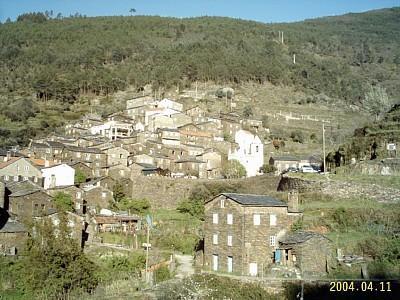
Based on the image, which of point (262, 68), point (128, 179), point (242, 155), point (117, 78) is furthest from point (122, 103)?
point (128, 179)

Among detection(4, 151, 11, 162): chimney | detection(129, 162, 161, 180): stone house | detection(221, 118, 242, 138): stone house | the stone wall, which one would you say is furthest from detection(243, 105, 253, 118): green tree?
detection(4, 151, 11, 162): chimney

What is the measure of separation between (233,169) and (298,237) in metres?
27.5

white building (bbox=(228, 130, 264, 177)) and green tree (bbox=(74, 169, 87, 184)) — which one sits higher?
white building (bbox=(228, 130, 264, 177))

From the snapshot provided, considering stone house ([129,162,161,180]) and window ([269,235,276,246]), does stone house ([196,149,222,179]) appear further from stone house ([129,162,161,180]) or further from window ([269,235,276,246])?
window ([269,235,276,246])

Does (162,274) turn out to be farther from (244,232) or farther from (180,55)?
(180,55)

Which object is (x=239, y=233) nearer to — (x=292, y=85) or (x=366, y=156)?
(x=366, y=156)

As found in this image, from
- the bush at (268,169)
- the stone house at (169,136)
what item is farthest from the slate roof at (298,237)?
the stone house at (169,136)

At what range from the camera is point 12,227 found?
33969 mm

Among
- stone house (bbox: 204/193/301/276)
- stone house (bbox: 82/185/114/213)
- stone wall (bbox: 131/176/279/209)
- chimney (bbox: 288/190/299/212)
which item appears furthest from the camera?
stone wall (bbox: 131/176/279/209)

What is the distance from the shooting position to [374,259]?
25.8m

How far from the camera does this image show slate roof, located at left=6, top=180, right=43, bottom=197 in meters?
38.4

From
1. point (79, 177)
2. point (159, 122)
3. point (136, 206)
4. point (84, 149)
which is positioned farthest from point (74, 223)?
point (159, 122)

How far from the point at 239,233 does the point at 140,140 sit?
30503 millimetres

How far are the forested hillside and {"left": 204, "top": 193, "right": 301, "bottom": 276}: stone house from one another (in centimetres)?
4348
